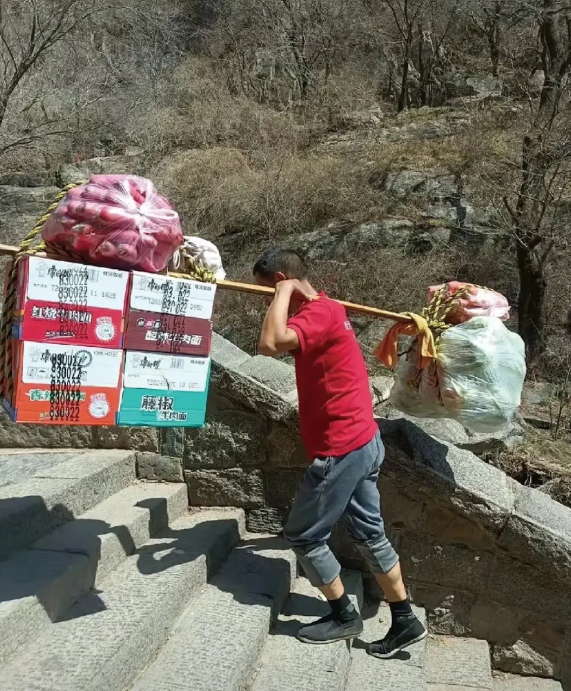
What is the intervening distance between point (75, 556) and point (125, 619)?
420mm

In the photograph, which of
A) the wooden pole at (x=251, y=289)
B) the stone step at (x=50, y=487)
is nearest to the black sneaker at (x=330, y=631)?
the stone step at (x=50, y=487)

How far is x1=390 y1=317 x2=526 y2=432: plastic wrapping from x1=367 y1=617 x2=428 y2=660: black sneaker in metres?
1.00

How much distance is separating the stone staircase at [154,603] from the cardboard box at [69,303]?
1.00m

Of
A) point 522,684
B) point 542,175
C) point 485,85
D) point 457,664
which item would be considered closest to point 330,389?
point 457,664

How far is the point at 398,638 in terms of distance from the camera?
10.5 feet

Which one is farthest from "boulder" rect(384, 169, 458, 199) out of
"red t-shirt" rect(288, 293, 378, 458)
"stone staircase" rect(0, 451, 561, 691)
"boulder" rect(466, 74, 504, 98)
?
"red t-shirt" rect(288, 293, 378, 458)

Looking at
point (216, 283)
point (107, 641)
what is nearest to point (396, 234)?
point (216, 283)

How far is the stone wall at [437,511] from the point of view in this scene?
3.56 m

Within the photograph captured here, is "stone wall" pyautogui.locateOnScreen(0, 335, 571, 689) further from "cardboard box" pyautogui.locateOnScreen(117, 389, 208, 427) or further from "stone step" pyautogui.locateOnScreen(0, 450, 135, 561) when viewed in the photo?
"cardboard box" pyautogui.locateOnScreen(117, 389, 208, 427)

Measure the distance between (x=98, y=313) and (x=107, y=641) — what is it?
125cm

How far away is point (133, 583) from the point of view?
3.05m

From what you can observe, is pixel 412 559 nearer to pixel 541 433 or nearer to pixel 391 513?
pixel 391 513

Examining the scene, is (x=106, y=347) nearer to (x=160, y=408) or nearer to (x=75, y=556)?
(x=160, y=408)

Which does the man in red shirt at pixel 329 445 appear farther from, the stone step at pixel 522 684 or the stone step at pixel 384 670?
the stone step at pixel 522 684
